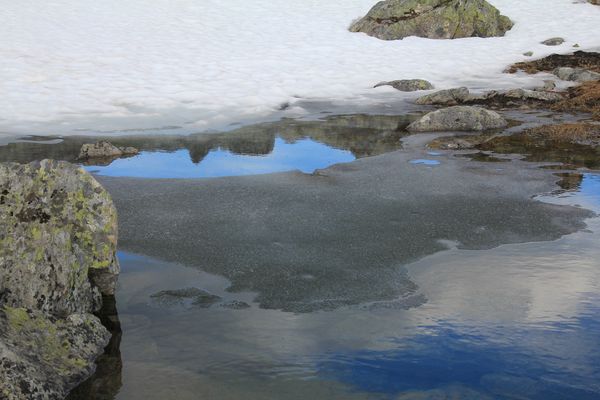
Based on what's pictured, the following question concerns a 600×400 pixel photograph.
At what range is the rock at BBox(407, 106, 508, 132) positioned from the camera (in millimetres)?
17125

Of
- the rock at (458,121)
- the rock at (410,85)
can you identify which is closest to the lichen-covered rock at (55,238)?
the rock at (458,121)

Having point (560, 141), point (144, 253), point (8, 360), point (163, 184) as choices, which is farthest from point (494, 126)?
point (8, 360)

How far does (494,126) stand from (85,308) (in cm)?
1385

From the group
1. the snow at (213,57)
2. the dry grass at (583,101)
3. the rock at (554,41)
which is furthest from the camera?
the rock at (554,41)

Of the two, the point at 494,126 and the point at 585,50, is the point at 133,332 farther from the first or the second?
the point at 585,50

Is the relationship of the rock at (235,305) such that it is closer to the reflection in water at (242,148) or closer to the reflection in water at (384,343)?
the reflection in water at (384,343)

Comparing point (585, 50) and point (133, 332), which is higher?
point (585, 50)

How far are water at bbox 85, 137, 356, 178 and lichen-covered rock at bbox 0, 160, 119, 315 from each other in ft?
17.5

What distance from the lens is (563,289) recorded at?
6820 mm

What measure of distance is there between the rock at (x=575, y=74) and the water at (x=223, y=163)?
14.3m

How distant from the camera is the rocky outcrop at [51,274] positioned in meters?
4.85

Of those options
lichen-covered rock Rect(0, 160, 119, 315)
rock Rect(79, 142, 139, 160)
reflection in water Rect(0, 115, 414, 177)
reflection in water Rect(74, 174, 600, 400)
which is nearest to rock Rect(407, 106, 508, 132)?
reflection in water Rect(0, 115, 414, 177)

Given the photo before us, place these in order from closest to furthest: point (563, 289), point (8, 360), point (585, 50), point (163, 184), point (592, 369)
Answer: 1. point (8, 360)
2. point (592, 369)
3. point (563, 289)
4. point (163, 184)
5. point (585, 50)

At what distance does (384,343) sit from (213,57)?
24629 millimetres
